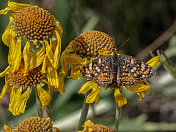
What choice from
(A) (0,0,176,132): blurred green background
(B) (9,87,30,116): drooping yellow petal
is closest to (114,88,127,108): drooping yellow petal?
(B) (9,87,30,116): drooping yellow petal

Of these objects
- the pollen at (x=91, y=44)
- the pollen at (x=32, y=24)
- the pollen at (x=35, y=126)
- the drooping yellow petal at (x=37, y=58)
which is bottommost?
the pollen at (x=35, y=126)

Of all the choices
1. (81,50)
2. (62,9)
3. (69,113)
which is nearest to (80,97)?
(69,113)

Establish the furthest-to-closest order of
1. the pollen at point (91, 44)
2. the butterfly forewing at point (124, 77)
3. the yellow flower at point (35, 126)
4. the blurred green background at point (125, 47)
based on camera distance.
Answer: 1. the blurred green background at point (125, 47)
2. the pollen at point (91, 44)
3. the butterfly forewing at point (124, 77)
4. the yellow flower at point (35, 126)

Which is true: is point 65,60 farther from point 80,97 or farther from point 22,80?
point 80,97

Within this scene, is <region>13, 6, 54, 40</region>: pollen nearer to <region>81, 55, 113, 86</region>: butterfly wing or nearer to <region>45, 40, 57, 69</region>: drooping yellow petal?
<region>45, 40, 57, 69</region>: drooping yellow petal

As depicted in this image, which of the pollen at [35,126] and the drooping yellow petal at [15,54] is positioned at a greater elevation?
the drooping yellow petal at [15,54]

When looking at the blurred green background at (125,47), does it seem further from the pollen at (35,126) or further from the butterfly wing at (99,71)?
the pollen at (35,126)

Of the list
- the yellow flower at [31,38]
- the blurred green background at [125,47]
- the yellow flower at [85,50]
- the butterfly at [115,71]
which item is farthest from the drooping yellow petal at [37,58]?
the blurred green background at [125,47]
